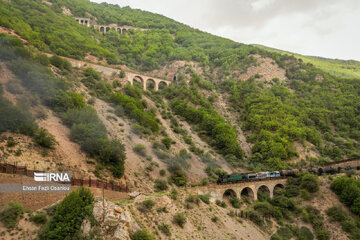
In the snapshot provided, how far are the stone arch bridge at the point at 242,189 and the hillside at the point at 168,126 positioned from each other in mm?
1152

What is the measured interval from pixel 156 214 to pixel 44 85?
77.8 ft

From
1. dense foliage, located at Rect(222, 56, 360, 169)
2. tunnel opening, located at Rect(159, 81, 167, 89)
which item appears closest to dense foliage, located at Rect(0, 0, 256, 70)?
tunnel opening, located at Rect(159, 81, 167, 89)

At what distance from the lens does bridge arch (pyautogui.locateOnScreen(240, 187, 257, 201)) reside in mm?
36969

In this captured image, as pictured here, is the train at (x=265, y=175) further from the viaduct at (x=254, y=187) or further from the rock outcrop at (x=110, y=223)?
the rock outcrop at (x=110, y=223)

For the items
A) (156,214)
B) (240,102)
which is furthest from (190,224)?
(240,102)

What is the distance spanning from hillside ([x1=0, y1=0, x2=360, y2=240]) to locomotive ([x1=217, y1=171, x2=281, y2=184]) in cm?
225

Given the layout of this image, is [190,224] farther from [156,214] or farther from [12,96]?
[12,96]

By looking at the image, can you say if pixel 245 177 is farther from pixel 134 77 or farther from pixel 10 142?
pixel 134 77

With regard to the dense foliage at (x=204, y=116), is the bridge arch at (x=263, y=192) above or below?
below

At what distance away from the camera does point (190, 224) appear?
23.0 meters

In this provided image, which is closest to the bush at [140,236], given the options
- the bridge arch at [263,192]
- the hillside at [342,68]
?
the bridge arch at [263,192]

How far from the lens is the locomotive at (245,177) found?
3453 centimetres

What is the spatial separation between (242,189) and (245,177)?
6.27 ft

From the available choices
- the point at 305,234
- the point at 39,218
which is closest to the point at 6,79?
the point at 39,218
